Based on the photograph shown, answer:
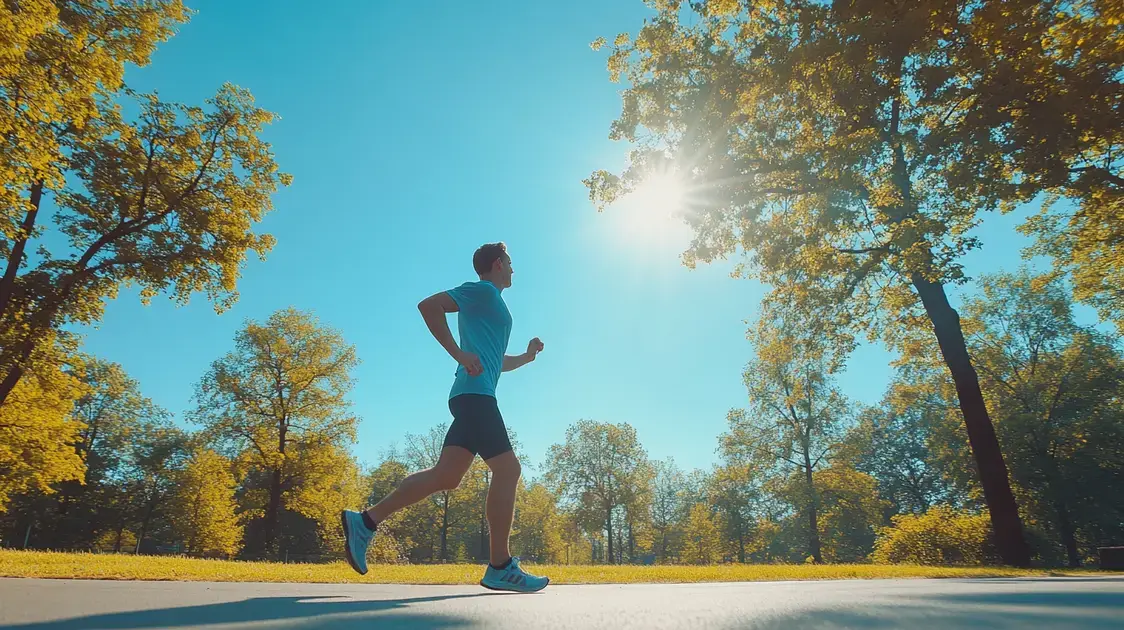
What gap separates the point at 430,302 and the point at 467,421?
80cm

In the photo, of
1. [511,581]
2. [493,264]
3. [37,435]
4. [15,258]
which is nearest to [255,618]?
[511,581]

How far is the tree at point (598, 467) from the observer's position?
4453cm

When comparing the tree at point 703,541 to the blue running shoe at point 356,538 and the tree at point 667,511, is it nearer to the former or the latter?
the tree at point 667,511

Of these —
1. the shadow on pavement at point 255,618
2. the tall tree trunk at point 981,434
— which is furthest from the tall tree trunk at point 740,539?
the shadow on pavement at point 255,618

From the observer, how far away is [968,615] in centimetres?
150

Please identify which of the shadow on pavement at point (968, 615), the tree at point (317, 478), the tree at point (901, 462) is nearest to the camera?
the shadow on pavement at point (968, 615)

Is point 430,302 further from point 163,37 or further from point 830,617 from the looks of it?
point 163,37

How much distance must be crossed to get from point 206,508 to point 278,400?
46.3 ft

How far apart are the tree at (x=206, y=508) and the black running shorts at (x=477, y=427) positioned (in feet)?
124

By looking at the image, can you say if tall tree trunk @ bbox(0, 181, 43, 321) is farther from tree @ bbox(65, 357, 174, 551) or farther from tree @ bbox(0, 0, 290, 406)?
tree @ bbox(65, 357, 174, 551)

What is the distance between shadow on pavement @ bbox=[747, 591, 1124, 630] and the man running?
79.6 inches

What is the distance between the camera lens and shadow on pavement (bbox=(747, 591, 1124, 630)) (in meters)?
1.35

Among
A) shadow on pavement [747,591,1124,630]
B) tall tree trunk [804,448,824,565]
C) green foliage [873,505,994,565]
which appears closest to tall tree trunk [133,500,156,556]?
tall tree trunk [804,448,824,565]

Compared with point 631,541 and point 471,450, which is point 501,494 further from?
point 631,541
